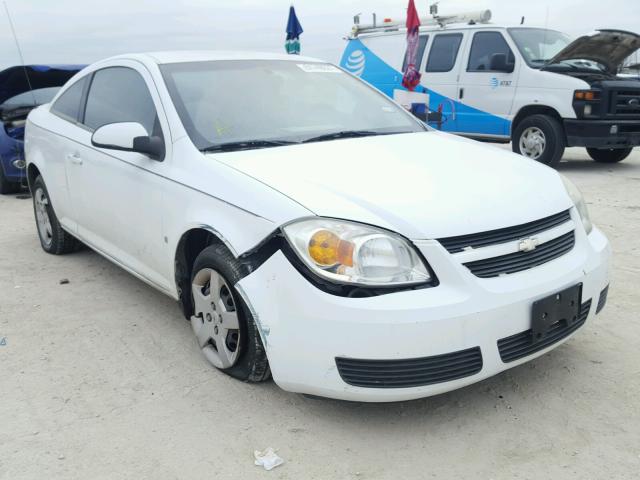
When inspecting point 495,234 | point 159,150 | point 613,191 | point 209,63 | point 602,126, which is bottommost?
point 613,191

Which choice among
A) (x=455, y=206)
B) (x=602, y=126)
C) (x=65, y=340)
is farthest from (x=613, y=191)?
(x=65, y=340)

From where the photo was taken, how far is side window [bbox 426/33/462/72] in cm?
952

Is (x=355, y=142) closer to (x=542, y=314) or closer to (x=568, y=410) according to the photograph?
(x=542, y=314)

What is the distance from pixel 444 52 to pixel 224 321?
25.8 ft

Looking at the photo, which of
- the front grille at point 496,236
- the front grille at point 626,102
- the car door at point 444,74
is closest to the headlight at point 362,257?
the front grille at point 496,236

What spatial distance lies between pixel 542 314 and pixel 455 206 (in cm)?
55

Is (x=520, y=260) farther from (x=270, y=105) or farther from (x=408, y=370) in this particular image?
(x=270, y=105)

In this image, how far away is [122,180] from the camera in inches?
141

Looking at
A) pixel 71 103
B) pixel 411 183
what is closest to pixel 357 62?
pixel 71 103

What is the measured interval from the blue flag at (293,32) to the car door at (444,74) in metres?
4.21

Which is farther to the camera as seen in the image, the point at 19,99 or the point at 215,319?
the point at 19,99

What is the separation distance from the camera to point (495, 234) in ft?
8.13

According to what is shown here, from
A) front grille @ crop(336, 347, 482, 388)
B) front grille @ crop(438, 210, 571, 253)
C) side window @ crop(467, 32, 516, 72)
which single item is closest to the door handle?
front grille @ crop(336, 347, 482, 388)

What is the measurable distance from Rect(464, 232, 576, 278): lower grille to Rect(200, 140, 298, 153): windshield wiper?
1.25m
